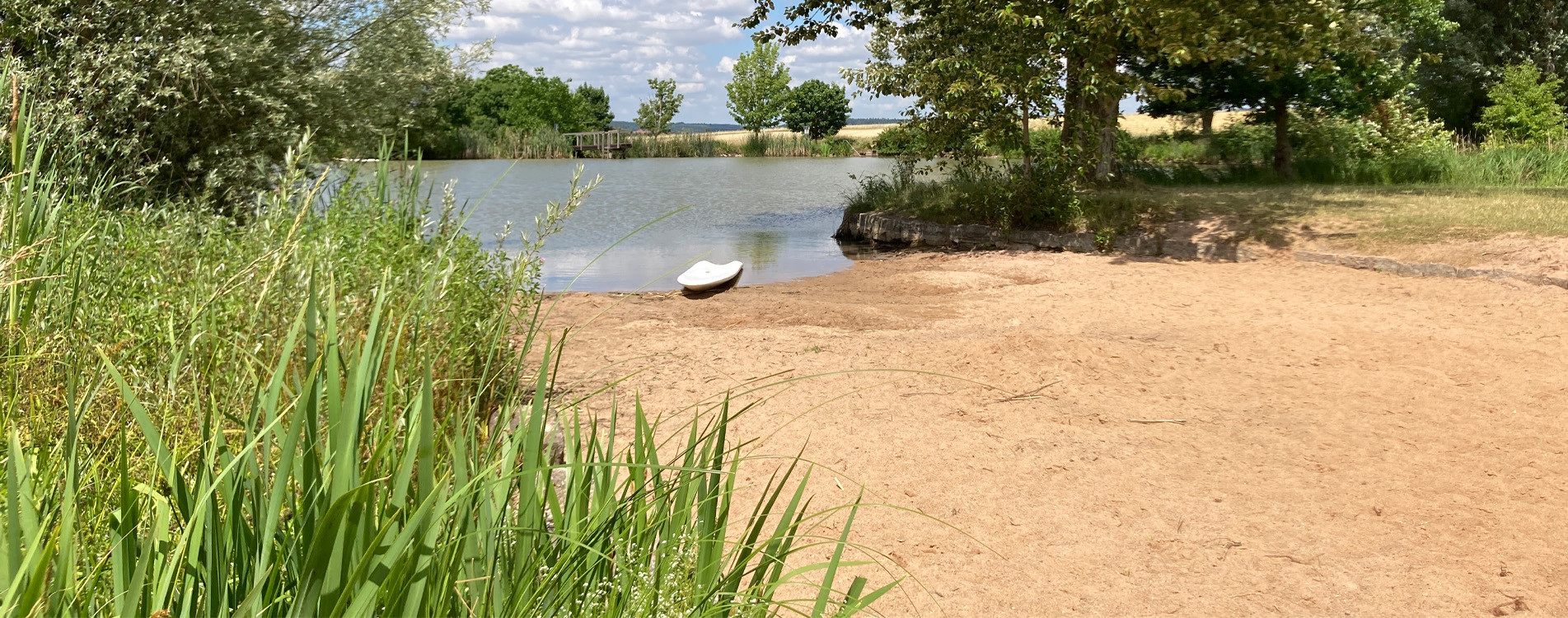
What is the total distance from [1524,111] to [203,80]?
67.8 feet

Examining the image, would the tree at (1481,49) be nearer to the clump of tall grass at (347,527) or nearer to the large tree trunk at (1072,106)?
the large tree trunk at (1072,106)

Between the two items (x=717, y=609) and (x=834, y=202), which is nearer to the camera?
(x=717, y=609)

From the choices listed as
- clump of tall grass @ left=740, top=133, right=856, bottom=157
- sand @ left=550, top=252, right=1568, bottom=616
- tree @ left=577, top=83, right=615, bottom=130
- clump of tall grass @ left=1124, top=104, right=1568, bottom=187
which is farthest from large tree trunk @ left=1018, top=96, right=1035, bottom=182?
tree @ left=577, top=83, right=615, bottom=130

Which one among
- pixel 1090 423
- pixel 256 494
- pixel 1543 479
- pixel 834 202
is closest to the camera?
pixel 256 494

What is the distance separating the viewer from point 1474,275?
29.2ft

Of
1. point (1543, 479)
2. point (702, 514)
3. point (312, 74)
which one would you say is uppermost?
point (312, 74)

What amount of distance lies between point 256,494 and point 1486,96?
27281mm

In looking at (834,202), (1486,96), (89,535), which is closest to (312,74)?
(89,535)

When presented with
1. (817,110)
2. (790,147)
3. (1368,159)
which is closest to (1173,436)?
(1368,159)

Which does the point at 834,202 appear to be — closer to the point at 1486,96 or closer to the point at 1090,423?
the point at 1486,96

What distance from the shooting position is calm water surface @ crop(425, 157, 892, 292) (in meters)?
12.4

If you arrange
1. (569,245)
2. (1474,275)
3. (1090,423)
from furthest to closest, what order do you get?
(569,245), (1474,275), (1090,423)

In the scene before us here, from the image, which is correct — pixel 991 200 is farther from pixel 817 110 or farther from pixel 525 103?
pixel 817 110

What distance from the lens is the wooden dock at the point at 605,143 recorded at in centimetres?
5316
